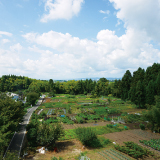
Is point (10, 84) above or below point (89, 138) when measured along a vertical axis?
above

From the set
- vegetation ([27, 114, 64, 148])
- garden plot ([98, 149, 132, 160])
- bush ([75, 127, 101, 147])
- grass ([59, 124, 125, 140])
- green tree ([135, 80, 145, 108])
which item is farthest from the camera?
green tree ([135, 80, 145, 108])

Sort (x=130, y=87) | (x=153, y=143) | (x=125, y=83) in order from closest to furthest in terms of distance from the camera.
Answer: (x=153, y=143) → (x=130, y=87) → (x=125, y=83)

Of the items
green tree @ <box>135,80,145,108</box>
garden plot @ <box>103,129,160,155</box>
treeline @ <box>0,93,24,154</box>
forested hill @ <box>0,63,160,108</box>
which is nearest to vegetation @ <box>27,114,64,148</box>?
treeline @ <box>0,93,24,154</box>

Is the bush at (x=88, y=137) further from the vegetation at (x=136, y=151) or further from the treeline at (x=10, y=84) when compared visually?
the treeline at (x=10, y=84)

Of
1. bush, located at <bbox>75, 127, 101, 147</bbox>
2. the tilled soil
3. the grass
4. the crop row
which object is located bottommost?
the tilled soil

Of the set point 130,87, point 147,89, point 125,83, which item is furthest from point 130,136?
point 125,83

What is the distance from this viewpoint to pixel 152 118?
59.8ft

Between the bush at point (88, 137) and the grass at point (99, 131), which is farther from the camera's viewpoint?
the grass at point (99, 131)

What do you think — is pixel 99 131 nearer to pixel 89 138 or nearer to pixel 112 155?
pixel 89 138

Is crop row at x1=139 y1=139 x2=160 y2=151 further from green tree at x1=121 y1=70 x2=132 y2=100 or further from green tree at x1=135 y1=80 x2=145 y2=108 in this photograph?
green tree at x1=121 y1=70 x2=132 y2=100

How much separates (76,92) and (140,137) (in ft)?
188

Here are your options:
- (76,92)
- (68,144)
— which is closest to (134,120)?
(68,144)

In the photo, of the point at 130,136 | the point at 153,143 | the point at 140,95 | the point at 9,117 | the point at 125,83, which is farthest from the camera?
the point at 125,83

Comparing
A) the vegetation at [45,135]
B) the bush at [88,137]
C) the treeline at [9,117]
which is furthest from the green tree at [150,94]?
the treeline at [9,117]
